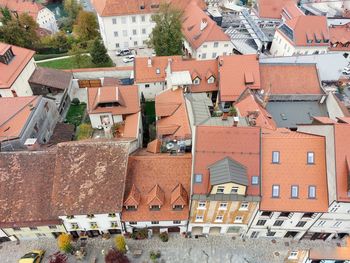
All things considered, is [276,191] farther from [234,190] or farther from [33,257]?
[33,257]

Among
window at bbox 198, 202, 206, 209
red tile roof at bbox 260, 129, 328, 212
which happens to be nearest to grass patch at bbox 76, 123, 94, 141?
window at bbox 198, 202, 206, 209

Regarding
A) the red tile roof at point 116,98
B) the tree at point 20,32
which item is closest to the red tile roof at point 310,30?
the red tile roof at point 116,98

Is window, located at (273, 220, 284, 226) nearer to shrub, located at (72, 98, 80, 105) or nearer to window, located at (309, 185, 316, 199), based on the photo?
window, located at (309, 185, 316, 199)

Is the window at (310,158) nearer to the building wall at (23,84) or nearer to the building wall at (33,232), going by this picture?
the building wall at (33,232)

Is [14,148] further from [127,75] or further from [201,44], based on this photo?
[201,44]

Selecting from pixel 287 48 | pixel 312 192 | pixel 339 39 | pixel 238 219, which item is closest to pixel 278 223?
pixel 238 219

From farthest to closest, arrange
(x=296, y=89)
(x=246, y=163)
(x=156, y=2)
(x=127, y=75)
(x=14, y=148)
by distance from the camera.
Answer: (x=156, y=2) → (x=127, y=75) → (x=296, y=89) → (x=14, y=148) → (x=246, y=163)

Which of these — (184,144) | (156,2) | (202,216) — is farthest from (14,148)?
(156,2)

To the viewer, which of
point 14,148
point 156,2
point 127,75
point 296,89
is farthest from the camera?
point 156,2
